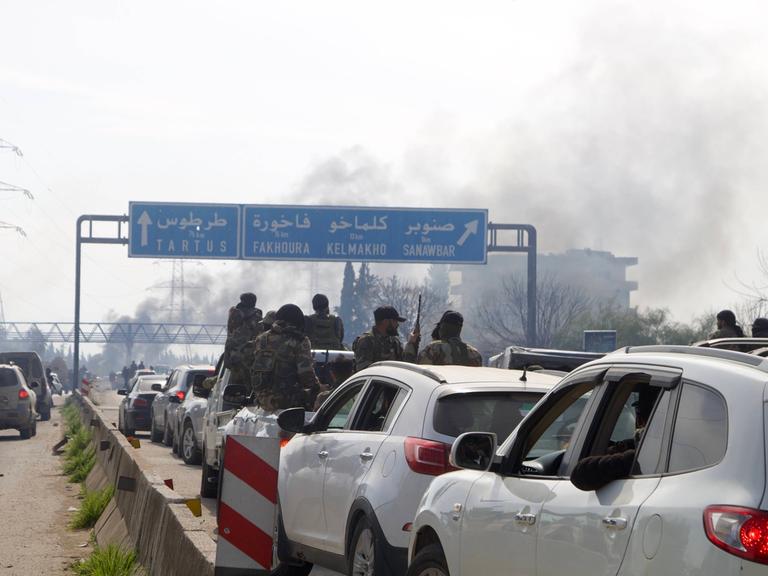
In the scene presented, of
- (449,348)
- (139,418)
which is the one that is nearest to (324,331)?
(449,348)

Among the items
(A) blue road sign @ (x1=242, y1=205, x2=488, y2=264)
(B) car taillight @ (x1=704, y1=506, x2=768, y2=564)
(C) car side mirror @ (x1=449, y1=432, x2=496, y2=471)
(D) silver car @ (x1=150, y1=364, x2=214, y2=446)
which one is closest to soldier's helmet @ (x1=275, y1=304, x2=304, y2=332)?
(C) car side mirror @ (x1=449, y1=432, x2=496, y2=471)

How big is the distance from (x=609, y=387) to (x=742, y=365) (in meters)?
0.74

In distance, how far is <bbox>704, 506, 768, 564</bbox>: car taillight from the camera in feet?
11.3

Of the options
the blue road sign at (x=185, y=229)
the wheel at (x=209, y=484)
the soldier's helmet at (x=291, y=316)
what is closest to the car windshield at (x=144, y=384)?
the blue road sign at (x=185, y=229)

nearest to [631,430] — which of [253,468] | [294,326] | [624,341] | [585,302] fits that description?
[253,468]

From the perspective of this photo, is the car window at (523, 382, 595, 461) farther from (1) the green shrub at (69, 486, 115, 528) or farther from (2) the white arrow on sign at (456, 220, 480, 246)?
(2) the white arrow on sign at (456, 220, 480, 246)

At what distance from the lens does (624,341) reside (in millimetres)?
60250

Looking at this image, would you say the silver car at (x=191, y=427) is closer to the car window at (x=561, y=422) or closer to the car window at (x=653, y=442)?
the car window at (x=561, y=422)

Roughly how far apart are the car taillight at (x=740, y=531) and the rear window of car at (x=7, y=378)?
27.8 m

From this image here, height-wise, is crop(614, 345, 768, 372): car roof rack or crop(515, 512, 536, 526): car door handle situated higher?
crop(614, 345, 768, 372): car roof rack

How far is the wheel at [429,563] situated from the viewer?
564 centimetres

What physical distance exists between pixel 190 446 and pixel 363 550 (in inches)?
493

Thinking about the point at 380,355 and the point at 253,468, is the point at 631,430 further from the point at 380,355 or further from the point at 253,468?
the point at 380,355

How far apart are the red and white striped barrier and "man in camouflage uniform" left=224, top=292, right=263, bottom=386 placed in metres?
6.21
